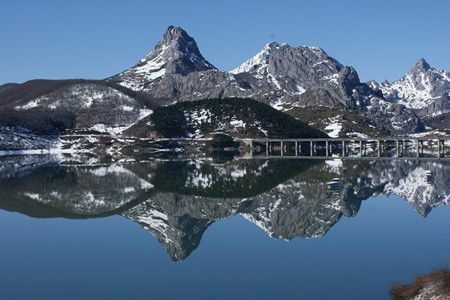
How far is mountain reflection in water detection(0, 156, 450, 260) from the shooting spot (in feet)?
208

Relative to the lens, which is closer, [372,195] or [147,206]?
[147,206]

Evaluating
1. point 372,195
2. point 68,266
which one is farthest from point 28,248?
point 372,195

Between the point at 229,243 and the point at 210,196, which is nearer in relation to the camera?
the point at 229,243

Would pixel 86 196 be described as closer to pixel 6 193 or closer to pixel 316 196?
pixel 6 193

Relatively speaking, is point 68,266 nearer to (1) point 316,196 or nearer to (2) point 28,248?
(2) point 28,248

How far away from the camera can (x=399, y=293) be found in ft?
105

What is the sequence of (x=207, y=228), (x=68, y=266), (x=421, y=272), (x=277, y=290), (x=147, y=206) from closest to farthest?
(x=277, y=290)
(x=421, y=272)
(x=68, y=266)
(x=207, y=228)
(x=147, y=206)

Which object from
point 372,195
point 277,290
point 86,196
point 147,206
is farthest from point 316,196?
point 277,290

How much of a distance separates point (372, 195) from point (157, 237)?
152 ft

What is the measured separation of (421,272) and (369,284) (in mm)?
4688

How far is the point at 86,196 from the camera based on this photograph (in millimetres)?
95250

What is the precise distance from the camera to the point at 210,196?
9012cm

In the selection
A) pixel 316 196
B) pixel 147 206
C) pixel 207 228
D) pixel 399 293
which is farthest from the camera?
pixel 316 196

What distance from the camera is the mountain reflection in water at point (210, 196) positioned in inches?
2499
